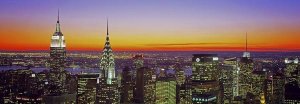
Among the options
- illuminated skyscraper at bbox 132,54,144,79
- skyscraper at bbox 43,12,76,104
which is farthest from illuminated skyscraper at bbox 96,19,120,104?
illuminated skyscraper at bbox 132,54,144,79

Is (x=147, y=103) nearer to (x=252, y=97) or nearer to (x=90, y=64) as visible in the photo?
(x=252, y=97)

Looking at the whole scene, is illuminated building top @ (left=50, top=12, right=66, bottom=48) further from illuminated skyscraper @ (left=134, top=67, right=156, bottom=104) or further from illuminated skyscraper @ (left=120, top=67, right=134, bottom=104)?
illuminated skyscraper @ (left=134, top=67, right=156, bottom=104)

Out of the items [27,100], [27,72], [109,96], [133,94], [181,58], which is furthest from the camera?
[181,58]

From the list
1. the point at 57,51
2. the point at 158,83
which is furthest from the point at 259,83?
the point at 57,51

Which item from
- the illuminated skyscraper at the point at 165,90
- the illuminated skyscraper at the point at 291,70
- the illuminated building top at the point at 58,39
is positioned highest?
the illuminated building top at the point at 58,39

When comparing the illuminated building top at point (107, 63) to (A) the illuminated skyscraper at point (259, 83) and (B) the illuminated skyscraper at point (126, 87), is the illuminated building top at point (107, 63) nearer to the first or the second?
(B) the illuminated skyscraper at point (126, 87)

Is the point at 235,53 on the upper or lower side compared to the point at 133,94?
upper

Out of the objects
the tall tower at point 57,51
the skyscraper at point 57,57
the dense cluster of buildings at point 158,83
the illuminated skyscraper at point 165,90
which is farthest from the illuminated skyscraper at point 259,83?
the tall tower at point 57,51

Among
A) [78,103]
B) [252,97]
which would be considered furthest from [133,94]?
[252,97]

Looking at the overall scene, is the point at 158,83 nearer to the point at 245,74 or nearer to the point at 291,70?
the point at 245,74
